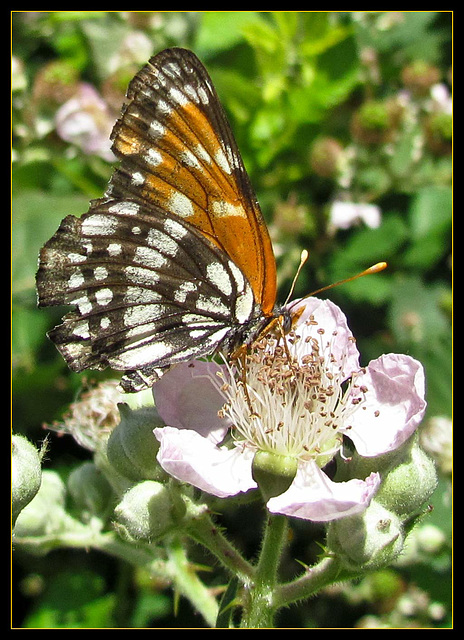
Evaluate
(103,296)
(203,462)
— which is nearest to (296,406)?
(203,462)

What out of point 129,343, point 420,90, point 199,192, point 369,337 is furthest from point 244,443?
point 420,90

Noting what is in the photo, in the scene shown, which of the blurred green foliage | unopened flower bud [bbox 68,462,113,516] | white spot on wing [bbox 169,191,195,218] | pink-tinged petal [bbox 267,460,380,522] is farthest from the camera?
the blurred green foliage

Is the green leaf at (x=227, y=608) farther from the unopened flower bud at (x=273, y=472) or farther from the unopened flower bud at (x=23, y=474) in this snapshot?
the unopened flower bud at (x=23, y=474)

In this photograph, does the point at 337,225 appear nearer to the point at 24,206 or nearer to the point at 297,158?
the point at 297,158

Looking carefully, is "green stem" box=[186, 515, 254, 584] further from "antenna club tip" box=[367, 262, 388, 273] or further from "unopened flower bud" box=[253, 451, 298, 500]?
"antenna club tip" box=[367, 262, 388, 273]

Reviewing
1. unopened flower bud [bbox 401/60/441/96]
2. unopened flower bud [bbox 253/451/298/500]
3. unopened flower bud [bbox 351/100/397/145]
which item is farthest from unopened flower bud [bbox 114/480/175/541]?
unopened flower bud [bbox 401/60/441/96]
